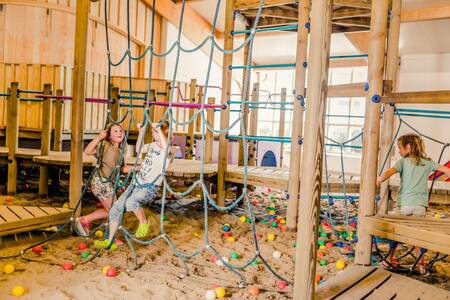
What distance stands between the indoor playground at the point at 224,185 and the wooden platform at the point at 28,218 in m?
0.01

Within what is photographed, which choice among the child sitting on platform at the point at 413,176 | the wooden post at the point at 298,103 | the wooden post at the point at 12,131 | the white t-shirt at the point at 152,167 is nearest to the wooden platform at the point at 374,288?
the child sitting on platform at the point at 413,176

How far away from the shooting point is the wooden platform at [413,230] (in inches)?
73.7

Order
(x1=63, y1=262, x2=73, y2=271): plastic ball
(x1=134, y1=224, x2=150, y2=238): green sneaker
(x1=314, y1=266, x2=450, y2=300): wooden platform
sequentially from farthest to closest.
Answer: (x1=134, y1=224, x2=150, y2=238): green sneaker
(x1=63, y1=262, x2=73, y2=271): plastic ball
(x1=314, y1=266, x2=450, y2=300): wooden platform

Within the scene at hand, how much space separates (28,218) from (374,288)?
2.80 metres

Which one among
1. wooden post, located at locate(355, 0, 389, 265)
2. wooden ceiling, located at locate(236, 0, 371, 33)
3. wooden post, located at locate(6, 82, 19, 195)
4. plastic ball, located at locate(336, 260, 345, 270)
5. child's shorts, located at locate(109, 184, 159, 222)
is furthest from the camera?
wooden post, located at locate(6, 82, 19, 195)

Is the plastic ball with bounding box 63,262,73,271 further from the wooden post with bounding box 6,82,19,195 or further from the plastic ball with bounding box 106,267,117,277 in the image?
the wooden post with bounding box 6,82,19,195

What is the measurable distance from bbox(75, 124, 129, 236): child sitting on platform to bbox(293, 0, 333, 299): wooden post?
8.29 feet

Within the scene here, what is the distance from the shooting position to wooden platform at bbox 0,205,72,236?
127 inches

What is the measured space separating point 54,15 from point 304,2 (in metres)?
5.84

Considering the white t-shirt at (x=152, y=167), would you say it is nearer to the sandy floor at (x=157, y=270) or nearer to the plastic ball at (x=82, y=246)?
the sandy floor at (x=157, y=270)

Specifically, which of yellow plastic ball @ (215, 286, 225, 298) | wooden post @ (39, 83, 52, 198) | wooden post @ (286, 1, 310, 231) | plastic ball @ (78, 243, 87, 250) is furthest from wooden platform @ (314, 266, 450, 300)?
wooden post @ (39, 83, 52, 198)

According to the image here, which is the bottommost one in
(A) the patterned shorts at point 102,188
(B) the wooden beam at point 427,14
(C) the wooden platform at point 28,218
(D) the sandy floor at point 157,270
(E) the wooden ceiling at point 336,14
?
(D) the sandy floor at point 157,270

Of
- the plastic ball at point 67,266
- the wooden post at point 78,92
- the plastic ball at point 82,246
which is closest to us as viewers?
the plastic ball at point 67,266

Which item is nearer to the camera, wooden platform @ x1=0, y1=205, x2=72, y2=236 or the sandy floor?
the sandy floor
